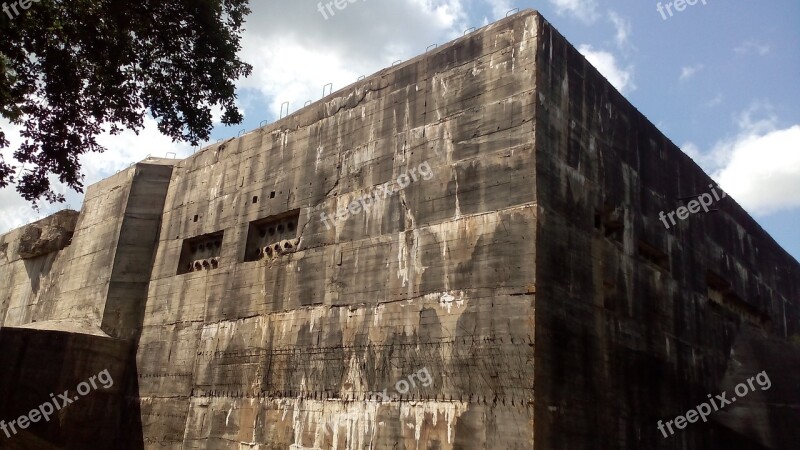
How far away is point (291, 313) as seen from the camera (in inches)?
459

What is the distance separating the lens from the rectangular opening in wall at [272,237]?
12680mm

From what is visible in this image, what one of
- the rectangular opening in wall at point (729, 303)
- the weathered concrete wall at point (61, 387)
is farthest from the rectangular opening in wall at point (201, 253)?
the rectangular opening in wall at point (729, 303)

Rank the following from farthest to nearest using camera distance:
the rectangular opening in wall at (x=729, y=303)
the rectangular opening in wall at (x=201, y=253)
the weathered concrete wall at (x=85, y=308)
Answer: the rectangular opening in wall at (x=729, y=303) < the rectangular opening in wall at (x=201, y=253) < the weathered concrete wall at (x=85, y=308)

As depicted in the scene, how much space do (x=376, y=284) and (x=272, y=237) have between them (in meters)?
3.58

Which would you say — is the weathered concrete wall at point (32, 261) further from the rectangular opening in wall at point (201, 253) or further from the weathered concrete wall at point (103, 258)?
the rectangular opening in wall at point (201, 253)

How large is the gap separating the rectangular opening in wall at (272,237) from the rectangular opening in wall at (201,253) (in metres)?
1.00

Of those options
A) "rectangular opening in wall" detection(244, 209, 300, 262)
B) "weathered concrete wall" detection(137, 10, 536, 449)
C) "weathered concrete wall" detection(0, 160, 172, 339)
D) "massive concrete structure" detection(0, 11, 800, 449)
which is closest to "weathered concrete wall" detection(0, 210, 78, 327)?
"weathered concrete wall" detection(0, 160, 172, 339)

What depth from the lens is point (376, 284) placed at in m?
10.5

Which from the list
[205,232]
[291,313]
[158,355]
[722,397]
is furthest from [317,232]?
[722,397]

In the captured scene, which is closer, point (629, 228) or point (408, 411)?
point (408, 411)

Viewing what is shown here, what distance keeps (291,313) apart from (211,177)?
16.3ft

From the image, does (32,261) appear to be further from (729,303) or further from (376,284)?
(729,303)

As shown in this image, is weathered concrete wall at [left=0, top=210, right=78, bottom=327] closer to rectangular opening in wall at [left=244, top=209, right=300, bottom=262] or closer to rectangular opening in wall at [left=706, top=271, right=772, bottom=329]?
rectangular opening in wall at [left=244, top=209, right=300, bottom=262]

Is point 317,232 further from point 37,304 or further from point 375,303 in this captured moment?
point 37,304
